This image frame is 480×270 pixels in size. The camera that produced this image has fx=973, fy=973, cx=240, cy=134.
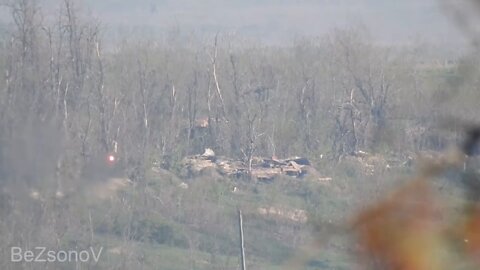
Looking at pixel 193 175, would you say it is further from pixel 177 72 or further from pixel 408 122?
pixel 408 122

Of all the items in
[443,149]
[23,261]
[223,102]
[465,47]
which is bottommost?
[23,261]

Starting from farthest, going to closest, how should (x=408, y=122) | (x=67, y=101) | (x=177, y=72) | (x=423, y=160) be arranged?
(x=177, y=72) → (x=67, y=101) → (x=408, y=122) → (x=423, y=160)

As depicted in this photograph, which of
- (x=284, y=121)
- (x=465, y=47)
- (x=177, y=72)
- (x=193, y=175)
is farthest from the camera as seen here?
(x=177, y=72)

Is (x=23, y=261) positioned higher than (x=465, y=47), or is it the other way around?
(x=465, y=47)

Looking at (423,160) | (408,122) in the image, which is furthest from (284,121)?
(423,160)

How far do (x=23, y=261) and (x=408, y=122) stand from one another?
382 centimetres

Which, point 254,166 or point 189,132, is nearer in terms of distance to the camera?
point 254,166

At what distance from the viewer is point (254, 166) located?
11953mm

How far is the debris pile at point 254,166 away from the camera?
1164 cm

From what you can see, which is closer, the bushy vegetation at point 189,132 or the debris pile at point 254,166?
the bushy vegetation at point 189,132

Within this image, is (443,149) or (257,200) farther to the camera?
Result: (257,200)

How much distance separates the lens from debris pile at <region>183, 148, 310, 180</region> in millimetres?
11641

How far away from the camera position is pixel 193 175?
11.9 m

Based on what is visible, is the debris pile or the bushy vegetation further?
the debris pile
